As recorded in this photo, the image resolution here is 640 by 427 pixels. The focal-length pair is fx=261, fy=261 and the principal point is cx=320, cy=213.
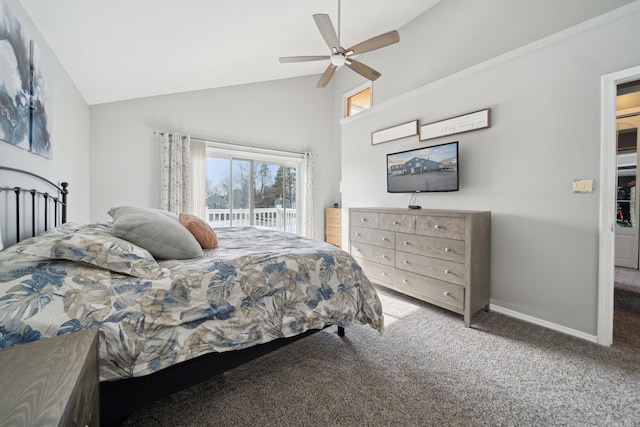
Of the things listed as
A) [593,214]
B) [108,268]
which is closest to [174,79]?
[108,268]

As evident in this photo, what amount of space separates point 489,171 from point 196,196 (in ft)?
13.2

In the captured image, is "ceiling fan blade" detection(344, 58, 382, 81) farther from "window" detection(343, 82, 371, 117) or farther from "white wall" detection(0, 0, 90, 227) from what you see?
"white wall" detection(0, 0, 90, 227)

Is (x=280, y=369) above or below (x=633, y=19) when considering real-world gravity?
below

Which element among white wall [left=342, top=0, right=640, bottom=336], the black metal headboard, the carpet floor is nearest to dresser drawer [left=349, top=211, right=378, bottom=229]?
white wall [left=342, top=0, right=640, bottom=336]

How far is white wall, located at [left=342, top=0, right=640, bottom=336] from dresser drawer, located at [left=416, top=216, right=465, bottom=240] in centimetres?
60

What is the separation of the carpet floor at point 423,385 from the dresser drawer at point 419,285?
0.31m

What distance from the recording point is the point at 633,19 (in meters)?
1.82

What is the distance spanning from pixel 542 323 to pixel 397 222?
152cm

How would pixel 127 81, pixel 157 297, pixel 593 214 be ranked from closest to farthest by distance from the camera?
pixel 157 297 < pixel 593 214 < pixel 127 81

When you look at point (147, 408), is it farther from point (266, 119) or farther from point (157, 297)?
point (266, 119)

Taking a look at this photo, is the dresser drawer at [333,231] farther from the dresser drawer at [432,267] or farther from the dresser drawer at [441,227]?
the dresser drawer at [441,227]

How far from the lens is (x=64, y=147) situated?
94.0 inches

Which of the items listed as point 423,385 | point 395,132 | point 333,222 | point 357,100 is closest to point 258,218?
point 333,222

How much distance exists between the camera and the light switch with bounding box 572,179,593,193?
2016 millimetres
